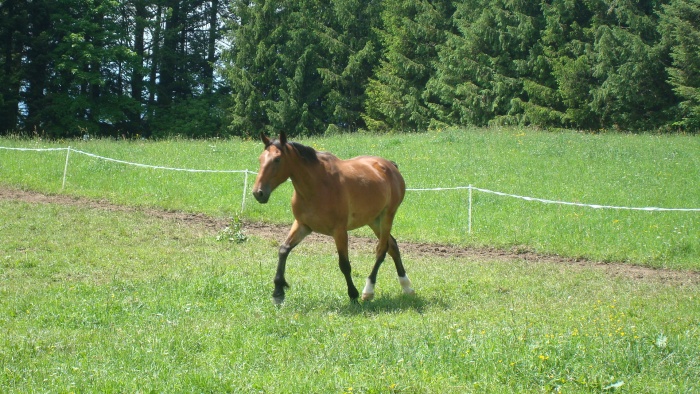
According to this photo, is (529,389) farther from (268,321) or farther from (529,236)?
(529,236)

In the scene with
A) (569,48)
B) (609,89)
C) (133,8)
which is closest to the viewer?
(609,89)

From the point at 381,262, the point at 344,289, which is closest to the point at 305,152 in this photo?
the point at 381,262

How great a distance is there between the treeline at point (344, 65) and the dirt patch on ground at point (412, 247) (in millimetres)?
23025

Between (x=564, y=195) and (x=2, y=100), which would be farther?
(x=2, y=100)

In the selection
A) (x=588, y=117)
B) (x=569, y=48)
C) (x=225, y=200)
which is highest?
(x=569, y=48)

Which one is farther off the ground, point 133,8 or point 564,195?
point 133,8

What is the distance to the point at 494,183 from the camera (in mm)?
20125

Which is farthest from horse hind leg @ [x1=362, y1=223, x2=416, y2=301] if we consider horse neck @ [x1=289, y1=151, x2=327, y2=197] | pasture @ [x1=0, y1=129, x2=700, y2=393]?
horse neck @ [x1=289, y1=151, x2=327, y2=197]

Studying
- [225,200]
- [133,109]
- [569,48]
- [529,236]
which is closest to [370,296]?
[529,236]

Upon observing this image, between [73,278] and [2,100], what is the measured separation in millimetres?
31302

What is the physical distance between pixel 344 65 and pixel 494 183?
2821 centimetres

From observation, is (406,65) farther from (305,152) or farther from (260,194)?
A: (260,194)

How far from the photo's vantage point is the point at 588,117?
124 feet

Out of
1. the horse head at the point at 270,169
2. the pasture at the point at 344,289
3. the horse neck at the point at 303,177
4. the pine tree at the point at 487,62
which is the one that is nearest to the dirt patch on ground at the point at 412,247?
the pasture at the point at 344,289
